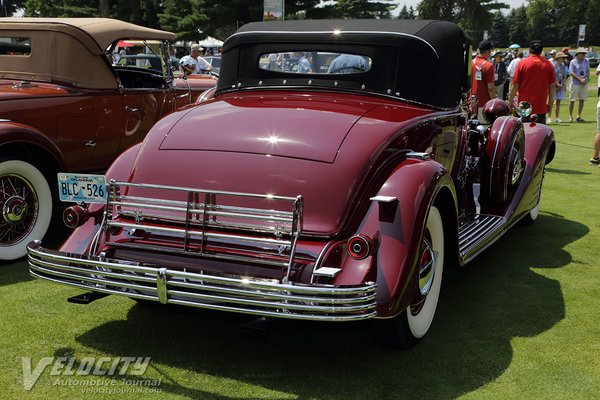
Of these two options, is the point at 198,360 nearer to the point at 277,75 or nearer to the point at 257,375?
the point at 257,375

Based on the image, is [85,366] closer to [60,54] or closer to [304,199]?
[304,199]

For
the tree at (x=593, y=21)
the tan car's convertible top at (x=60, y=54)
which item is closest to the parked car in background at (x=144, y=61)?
the tan car's convertible top at (x=60, y=54)

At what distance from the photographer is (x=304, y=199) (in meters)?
3.17

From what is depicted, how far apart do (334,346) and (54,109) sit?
3349 mm

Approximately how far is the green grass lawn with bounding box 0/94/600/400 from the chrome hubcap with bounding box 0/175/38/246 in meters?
0.31

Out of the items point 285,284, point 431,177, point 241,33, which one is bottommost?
point 285,284

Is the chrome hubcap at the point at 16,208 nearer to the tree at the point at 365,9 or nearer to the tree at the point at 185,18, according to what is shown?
the tree at the point at 185,18

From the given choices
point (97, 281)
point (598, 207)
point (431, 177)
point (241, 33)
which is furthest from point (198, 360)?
point (598, 207)

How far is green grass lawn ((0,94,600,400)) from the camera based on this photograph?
3.06 m

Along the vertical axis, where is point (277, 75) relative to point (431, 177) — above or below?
above

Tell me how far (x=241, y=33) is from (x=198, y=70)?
8.10 metres

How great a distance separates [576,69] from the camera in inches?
589

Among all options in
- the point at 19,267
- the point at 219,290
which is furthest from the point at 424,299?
the point at 19,267

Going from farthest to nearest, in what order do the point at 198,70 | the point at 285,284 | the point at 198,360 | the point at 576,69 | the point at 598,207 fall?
the point at 576,69 → the point at 198,70 → the point at 598,207 → the point at 198,360 → the point at 285,284
